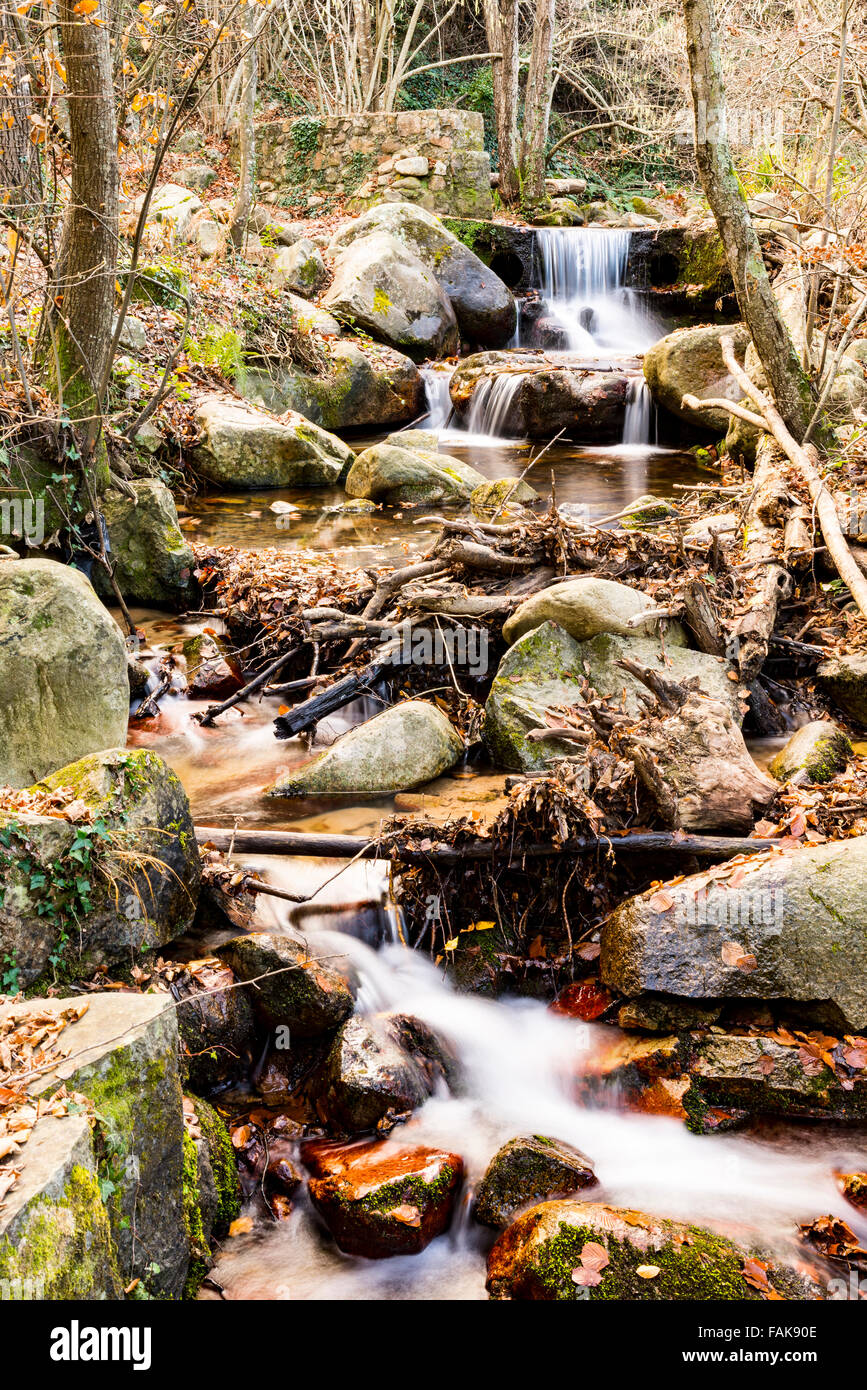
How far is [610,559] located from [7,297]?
4.50 meters

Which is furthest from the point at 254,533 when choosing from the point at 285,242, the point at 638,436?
the point at 285,242

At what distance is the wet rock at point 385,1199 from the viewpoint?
139 inches

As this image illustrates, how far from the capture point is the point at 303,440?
1180cm

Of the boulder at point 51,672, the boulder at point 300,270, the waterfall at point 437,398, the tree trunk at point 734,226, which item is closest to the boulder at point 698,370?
the waterfall at point 437,398

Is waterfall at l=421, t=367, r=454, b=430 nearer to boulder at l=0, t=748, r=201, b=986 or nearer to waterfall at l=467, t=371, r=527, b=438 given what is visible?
waterfall at l=467, t=371, r=527, b=438

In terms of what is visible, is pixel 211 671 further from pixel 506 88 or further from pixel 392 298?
pixel 506 88

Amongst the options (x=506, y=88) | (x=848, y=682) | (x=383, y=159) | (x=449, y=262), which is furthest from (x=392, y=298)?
(x=848, y=682)

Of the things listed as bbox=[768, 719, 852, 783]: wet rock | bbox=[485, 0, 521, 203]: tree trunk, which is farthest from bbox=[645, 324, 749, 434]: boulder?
bbox=[485, 0, 521, 203]: tree trunk

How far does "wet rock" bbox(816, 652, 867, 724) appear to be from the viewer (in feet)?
20.0

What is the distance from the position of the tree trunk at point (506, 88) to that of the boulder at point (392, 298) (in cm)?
640

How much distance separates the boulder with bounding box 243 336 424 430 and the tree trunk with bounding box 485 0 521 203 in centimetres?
878

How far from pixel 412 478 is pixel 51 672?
660 centimetres
